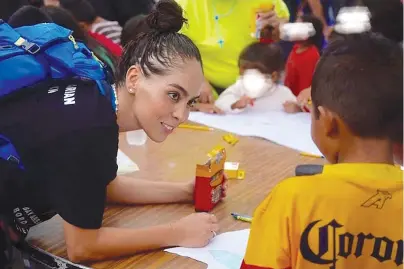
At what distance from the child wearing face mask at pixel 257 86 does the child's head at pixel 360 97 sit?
1.18m

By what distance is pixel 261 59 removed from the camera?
2.14m

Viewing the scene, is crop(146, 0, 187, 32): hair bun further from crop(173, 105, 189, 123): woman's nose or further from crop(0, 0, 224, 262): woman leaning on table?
crop(173, 105, 189, 123): woman's nose

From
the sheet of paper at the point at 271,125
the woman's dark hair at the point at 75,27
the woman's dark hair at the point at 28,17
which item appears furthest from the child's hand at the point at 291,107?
the woman's dark hair at the point at 28,17

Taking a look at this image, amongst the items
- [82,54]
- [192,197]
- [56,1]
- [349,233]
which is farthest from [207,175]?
[56,1]

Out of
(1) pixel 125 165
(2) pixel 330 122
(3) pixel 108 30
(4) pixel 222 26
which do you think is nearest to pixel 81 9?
(3) pixel 108 30

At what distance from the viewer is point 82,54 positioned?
3.76ft

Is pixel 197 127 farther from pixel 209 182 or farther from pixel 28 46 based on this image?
pixel 28 46

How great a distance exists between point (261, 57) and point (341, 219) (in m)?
1.36

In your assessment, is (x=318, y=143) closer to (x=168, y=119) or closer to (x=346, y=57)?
(x=346, y=57)

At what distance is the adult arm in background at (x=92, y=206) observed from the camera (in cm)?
104

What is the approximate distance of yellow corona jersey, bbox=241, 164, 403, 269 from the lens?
0.84 metres

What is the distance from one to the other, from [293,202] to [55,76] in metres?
0.53

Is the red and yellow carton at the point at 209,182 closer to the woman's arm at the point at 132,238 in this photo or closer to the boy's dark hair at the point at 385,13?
the woman's arm at the point at 132,238

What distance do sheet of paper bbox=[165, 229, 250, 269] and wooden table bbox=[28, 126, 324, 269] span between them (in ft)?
0.06
